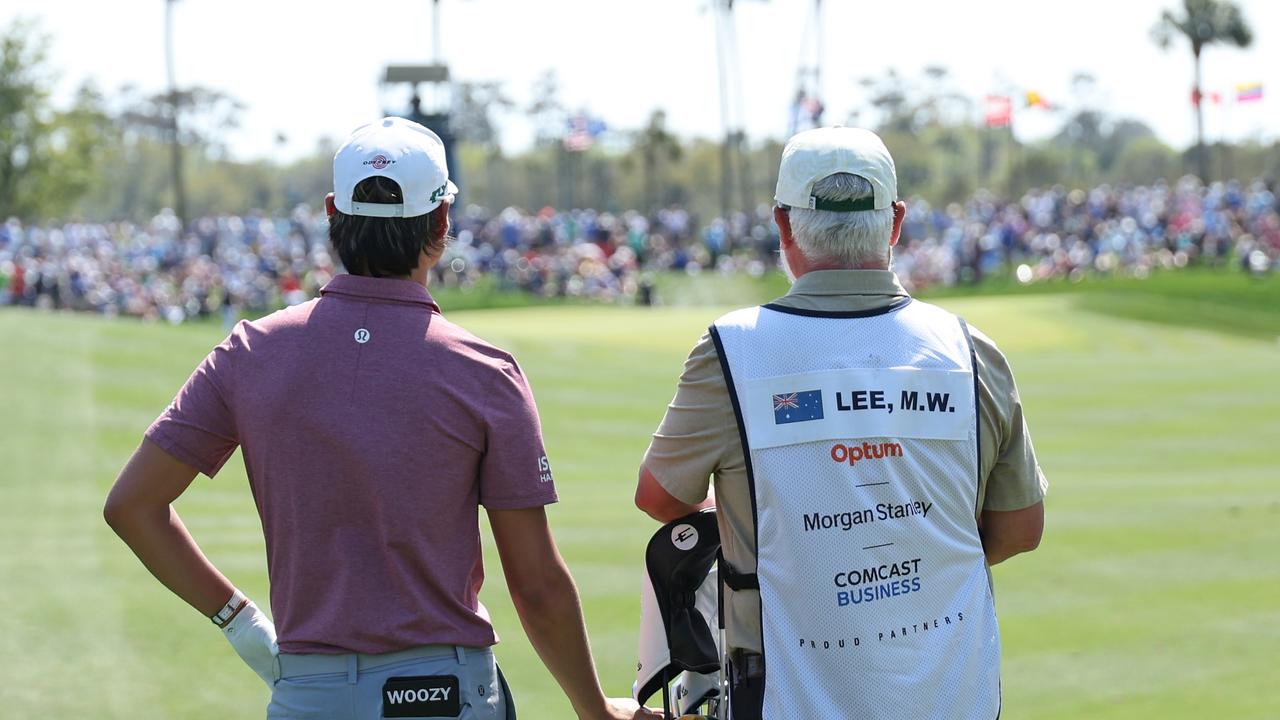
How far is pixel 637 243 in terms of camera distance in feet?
158

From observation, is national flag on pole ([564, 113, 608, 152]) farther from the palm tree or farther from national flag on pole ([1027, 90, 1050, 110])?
the palm tree

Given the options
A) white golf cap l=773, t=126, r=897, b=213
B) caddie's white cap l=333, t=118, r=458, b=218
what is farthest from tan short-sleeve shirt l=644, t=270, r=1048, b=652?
caddie's white cap l=333, t=118, r=458, b=218

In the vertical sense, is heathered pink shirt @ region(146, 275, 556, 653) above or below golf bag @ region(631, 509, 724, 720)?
above

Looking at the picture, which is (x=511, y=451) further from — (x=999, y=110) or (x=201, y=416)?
(x=999, y=110)

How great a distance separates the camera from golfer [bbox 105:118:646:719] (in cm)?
312

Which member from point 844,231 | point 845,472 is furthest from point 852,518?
point 844,231

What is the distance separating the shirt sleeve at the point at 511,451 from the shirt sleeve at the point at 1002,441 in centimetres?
96

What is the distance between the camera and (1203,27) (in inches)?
2346

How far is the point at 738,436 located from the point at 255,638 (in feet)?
3.82

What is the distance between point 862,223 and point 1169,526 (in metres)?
8.15

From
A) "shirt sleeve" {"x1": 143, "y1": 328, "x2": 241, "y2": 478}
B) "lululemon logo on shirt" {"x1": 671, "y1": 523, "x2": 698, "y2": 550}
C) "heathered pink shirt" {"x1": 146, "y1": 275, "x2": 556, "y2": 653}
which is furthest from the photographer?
"lululemon logo on shirt" {"x1": 671, "y1": 523, "x2": 698, "y2": 550}

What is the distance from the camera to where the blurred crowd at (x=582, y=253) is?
136ft

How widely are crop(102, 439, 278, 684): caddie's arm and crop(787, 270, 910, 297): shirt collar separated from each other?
1388mm

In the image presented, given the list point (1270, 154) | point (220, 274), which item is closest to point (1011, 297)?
point (220, 274)
